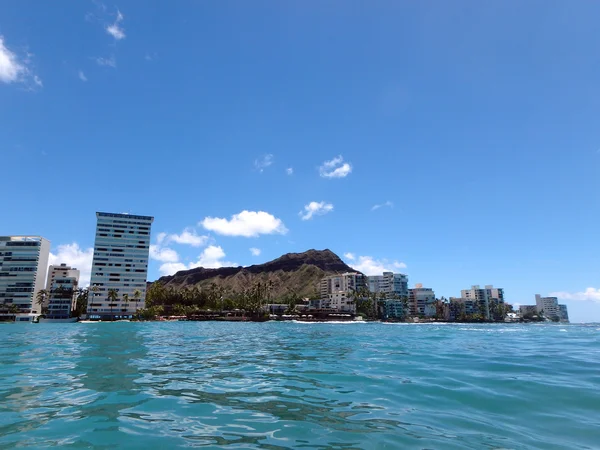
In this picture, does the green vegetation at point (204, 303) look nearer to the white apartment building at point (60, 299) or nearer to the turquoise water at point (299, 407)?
the white apartment building at point (60, 299)

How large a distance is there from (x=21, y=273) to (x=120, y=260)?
37.4 m

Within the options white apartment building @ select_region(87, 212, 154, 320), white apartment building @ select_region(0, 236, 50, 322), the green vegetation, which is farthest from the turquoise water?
white apartment building @ select_region(0, 236, 50, 322)

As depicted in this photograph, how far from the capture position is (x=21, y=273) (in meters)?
154

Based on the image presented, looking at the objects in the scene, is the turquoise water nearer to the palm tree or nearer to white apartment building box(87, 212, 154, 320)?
the palm tree

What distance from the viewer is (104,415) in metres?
8.04

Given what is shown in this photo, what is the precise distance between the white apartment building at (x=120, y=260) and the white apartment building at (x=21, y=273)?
2093 centimetres

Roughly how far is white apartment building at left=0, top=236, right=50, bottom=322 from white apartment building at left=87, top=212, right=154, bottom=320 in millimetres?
20933

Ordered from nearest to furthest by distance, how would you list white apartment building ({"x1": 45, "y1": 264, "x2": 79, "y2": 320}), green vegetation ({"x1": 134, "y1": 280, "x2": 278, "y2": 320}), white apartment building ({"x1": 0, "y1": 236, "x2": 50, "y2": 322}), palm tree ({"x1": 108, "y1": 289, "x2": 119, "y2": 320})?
1. white apartment building ({"x1": 45, "y1": 264, "x2": 79, "y2": 320})
2. white apartment building ({"x1": 0, "y1": 236, "x2": 50, "y2": 322})
3. palm tree ({"x1": 108, "y1": 289, "x2": 119, "y2": 320})
4. green vegetation ({"x1": 134, "y1": 280, "x2": 278, "y2": 320})

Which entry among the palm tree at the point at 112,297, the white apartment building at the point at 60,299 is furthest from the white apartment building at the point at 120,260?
the white apartment building at the point at 60,299

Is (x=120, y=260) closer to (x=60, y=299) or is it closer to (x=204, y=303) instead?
(x=60, y=299)

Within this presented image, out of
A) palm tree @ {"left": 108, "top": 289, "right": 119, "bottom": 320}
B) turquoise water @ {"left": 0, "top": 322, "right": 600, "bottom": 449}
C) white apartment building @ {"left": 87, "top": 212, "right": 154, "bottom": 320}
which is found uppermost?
white apartment building @ {"left": 87, "top": 212, "right": 154, "bottom": 320}

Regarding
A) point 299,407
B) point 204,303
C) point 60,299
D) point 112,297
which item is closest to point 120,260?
point 112,297

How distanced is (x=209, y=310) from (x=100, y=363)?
524ft

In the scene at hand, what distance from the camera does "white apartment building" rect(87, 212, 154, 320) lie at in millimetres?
163625
